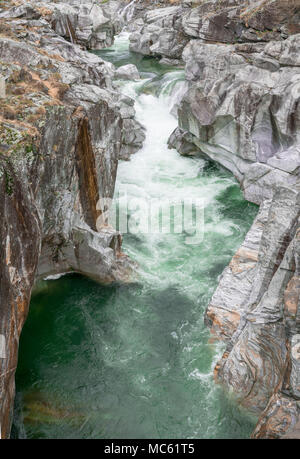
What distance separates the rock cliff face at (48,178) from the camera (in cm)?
982

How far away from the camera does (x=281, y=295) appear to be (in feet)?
32.5

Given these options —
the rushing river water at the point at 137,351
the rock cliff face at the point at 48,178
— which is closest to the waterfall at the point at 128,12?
the rock cliff face at the point at 48,178

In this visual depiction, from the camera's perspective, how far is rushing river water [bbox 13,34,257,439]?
35.1ft

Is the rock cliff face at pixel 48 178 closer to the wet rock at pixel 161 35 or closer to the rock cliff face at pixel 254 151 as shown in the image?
the rock cliff face at pixel 254 151

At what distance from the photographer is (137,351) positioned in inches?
507

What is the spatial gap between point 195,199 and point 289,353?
13.0m

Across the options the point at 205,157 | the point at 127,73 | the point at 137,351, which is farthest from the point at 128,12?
the point at 137,351

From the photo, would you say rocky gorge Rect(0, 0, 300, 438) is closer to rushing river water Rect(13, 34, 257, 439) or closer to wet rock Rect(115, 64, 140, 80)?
rushing river water Rect(13, 34, 257, 439)

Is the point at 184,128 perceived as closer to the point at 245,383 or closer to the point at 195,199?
the point at 195,199

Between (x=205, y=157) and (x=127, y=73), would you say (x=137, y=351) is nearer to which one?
(x=205, y=157)

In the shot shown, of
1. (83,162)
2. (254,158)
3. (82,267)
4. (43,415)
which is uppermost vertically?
(83,162)

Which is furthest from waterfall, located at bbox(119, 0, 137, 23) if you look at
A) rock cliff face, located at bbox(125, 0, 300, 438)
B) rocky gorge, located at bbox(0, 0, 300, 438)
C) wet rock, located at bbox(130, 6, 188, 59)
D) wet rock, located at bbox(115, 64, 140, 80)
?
rocky gorge, located at bbox(0, 0, 300, 438)

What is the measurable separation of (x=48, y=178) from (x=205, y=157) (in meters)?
14.2
